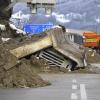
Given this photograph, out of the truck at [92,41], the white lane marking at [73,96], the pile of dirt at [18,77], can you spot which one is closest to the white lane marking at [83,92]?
the white lane marking at [73,96]

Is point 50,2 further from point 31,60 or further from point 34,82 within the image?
point 34,82

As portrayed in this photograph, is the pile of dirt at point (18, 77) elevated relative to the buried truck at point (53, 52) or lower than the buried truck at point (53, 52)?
elevated

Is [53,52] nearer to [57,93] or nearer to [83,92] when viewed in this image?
[83,92]

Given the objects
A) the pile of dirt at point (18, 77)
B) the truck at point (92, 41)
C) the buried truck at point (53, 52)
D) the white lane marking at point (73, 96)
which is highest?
the white lane marking at point (73, 96)

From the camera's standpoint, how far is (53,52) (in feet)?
94.1

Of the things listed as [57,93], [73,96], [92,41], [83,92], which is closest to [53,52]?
[83,92]

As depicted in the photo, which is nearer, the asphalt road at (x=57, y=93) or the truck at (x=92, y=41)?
the asphalt road at (x=57, y=93)

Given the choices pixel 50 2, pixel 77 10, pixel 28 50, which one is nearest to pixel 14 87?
pixel 28 50

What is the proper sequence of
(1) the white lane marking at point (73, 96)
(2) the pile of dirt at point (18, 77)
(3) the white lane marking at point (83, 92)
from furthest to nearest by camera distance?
(2) the pile of dirt at point (18, 77) → (3) the white lane marking at point (83, 92) → (1) the white lane marking at point (73, 96)

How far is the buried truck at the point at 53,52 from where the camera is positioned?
27750 millimetres

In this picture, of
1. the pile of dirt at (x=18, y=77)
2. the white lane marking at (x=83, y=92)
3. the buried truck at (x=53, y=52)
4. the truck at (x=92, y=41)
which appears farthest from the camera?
the truck at (x=92, y=41)

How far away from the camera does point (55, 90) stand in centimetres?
1831

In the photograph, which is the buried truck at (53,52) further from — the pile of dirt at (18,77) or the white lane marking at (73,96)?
the white lane marking at (73,96)

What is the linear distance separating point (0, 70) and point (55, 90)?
7.01 feet
